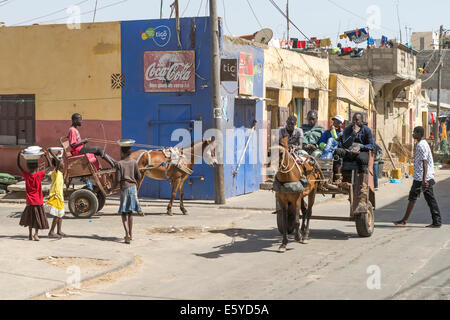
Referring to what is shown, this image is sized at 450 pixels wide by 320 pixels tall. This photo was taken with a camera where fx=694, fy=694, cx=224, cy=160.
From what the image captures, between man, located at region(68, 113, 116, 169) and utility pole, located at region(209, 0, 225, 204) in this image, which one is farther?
utility pole, located at region(209, 0, 225, 204)

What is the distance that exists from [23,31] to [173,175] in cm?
759

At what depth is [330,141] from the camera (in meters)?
12.7

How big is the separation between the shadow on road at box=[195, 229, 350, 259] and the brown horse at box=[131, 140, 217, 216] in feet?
8.63

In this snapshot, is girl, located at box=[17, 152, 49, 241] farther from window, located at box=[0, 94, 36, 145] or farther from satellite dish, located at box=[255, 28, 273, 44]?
satellite dish, located at box=[255, 28, 273, 44]

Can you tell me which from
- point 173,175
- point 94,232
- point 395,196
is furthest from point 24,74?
point 395,196

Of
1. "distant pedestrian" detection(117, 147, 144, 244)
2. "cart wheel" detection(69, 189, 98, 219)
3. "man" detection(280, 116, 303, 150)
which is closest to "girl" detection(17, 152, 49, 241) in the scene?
"distant pedestrian" detection(117, 147, 144, 244)

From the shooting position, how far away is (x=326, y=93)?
2903 cm

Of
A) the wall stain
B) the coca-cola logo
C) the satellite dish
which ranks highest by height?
the satellite dish

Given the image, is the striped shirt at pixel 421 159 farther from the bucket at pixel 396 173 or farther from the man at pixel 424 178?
the bucket at pixel 396 173

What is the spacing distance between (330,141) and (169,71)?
7.65 m

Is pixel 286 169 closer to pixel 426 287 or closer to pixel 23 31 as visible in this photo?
pixel 426 287

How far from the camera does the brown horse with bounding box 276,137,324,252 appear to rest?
36.0 ft

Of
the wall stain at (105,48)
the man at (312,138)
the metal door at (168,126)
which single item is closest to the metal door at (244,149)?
the metal door at (168,126)
